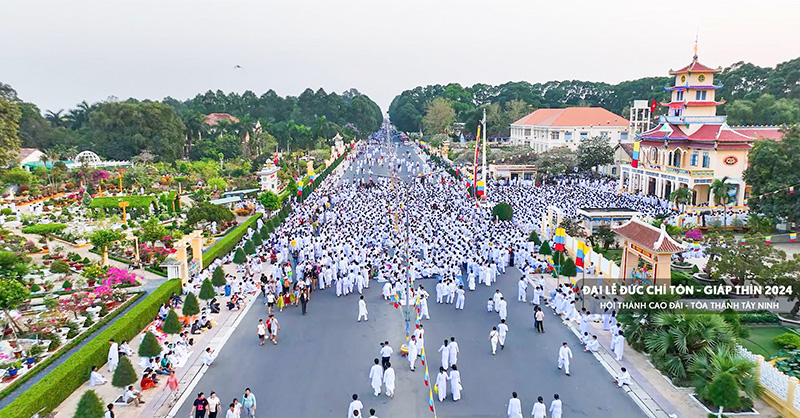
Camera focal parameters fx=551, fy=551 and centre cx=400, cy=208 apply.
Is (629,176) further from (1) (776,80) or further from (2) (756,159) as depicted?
(1) (776,80)

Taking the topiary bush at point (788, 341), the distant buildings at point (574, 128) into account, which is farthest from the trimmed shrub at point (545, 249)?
the distant buildings at point (574, 128)

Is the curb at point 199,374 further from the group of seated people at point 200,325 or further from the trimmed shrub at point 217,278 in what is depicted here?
the trimmed shrub at point 217,278

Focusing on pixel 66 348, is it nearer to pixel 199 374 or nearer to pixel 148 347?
pixel 148 347

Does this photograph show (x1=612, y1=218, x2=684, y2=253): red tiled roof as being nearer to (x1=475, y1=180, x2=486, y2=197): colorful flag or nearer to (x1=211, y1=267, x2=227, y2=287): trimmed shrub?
(x1=211, y1=267, x2=227, y2=287): trimmed shrub

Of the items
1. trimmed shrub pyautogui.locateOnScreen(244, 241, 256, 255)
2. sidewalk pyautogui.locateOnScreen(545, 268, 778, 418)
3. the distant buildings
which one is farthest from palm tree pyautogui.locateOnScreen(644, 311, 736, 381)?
the distant buildings

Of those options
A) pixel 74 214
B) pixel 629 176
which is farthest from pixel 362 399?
pixel 629 176
